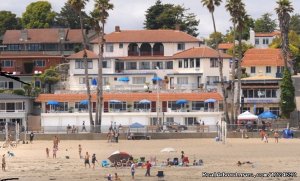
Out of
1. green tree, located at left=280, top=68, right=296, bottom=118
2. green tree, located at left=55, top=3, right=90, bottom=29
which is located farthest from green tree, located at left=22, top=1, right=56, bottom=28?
green tree, located at left=280, top=68, right=296, bottom=118

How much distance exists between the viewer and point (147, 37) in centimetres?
10238

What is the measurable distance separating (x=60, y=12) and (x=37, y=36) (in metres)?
33.8

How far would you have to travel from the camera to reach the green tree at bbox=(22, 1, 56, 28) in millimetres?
146625

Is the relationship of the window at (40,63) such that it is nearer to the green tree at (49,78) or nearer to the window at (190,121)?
the green tree at (49,78)

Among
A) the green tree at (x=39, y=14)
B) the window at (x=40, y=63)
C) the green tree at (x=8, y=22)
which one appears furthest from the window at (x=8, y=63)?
the green tree at (x=8, y=22)

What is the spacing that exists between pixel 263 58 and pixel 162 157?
50006 millimetres

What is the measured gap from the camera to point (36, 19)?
14750cm

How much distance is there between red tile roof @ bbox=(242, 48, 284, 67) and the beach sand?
31875 mm

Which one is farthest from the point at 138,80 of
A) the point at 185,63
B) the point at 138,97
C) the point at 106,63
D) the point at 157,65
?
the point at 138,97

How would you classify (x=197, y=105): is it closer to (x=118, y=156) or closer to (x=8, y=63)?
(x=8, y=63)

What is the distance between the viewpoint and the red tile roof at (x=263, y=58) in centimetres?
9975

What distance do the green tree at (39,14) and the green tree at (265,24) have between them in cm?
3947

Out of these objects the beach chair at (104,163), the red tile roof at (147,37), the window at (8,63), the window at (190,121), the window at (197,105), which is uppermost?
the red tile roof at (147,37)

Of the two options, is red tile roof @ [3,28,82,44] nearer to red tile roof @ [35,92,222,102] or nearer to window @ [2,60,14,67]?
window @ [2,60,14,67]
